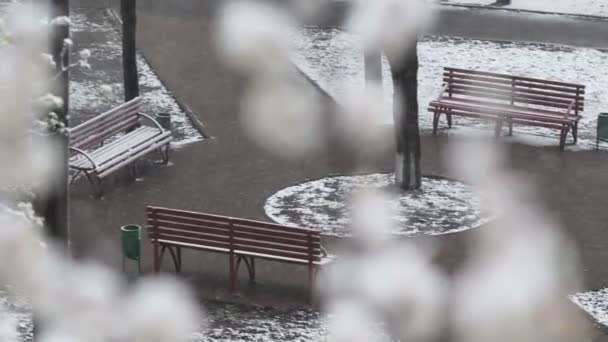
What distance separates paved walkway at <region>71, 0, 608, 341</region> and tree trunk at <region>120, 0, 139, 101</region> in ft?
3.56

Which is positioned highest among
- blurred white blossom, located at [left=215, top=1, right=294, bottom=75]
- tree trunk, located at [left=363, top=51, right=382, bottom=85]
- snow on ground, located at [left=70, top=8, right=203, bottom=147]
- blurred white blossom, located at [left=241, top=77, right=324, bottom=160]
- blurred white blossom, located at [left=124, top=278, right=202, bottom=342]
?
blurred white blossom, located at [left=215, top=1, right=294, bottom=75]

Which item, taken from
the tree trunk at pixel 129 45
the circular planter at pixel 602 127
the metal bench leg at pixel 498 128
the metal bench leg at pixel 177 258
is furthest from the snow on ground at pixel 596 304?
the tree trunk at pixel 129 45

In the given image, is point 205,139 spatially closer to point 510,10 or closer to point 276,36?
point 510,10

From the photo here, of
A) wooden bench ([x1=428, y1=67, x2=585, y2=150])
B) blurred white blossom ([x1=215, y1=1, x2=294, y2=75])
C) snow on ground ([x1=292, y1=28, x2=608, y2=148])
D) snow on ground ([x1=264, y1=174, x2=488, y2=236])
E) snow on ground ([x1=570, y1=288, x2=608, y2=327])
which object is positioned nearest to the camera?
blurred white blossom ([x1=215, y1=1, x2=294, y2=75])

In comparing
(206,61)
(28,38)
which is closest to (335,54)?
(206,61)

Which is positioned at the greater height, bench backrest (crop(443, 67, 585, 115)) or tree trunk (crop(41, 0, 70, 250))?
tree trunk (crop(41, 0, 70, 250))

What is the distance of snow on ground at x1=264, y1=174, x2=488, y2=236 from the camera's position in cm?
1167

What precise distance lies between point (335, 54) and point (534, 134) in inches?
189

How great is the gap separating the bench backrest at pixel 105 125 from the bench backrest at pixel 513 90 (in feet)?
13.1

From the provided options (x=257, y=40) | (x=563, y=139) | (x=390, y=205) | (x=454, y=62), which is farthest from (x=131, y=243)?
(x=454, y=62)

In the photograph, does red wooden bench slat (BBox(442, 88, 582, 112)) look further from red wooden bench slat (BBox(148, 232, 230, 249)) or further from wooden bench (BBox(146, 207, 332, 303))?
red wooden bench slat (BBox(148, 232, 230, 249))

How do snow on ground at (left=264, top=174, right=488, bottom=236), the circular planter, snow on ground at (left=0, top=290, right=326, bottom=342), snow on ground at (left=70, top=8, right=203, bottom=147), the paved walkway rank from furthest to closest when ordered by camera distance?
snow on ground at (left=70, top=8, right=203, bottom=147) → the circular planter → snow on ground at (left=264, top=174, right=488, bottom=236) → the paved walkway → snow on ground at (left=0, top=290, right=326, bottom=342)

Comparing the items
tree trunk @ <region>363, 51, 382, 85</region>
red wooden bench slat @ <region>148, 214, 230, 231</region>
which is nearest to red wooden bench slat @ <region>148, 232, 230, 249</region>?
red wooden bench slat @ <region>148, 214, 230, 231</region>

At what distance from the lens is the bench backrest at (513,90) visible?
15242mm
